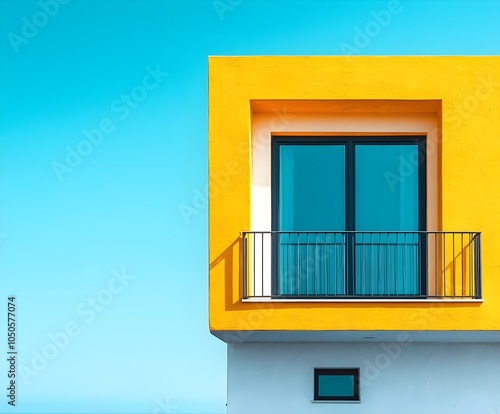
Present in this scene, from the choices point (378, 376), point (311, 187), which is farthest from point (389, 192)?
point (378, 376)

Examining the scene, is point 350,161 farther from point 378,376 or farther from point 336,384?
point 336,384

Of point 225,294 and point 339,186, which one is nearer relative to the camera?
point 225,294

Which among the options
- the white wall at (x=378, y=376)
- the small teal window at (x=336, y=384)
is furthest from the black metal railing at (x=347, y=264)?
the small teal window at (x=336, y=384)

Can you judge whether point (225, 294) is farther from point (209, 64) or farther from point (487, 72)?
point (487, 72)

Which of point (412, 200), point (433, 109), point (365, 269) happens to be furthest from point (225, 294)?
point (433, 109)

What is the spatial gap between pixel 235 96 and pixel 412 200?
9.55 feet

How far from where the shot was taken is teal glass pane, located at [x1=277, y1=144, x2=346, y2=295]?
12.8 meters

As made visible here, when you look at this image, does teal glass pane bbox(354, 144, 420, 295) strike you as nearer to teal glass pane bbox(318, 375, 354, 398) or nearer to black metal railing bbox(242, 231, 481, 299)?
black metal railing bbox(242, 231, 481, 299)

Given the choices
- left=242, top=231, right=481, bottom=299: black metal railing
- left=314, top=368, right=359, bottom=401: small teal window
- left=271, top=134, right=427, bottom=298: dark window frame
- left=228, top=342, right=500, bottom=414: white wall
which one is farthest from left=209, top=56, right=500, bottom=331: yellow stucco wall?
left=314, top=368, right=359, bottom=401: small teal window

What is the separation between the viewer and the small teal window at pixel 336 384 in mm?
13414

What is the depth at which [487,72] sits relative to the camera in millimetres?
12586

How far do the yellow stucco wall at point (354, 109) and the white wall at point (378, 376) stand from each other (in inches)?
55.8

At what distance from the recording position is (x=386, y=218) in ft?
43.0

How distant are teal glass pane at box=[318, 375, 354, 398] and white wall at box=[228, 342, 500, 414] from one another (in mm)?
150
